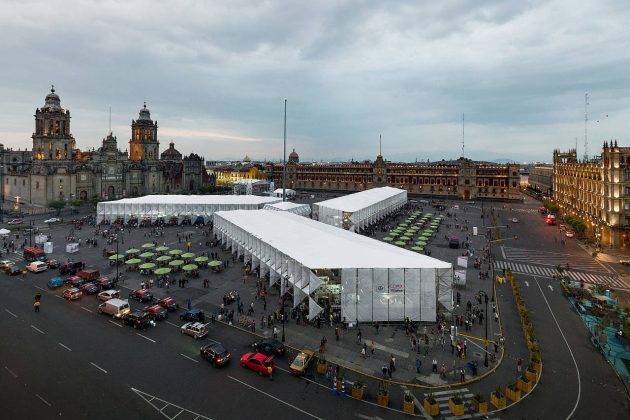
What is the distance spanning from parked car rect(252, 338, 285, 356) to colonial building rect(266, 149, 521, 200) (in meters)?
142

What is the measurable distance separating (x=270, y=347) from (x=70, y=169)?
11016cm

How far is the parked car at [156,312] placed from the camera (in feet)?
116

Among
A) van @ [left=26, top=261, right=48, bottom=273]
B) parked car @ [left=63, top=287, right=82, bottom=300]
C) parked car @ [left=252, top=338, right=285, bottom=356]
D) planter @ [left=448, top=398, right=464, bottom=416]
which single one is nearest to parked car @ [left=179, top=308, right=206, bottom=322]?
parked car @ [left=252, top=338, right=285, bottom=356]

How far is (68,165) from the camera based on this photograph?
4375 inches

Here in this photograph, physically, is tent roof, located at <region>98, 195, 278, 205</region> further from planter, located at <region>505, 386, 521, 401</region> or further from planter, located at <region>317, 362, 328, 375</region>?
planter, located at <region>505, 386, 521, 401</region>

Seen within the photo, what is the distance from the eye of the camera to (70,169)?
4363 inches

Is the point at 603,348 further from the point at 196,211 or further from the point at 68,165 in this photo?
the point at 68,165

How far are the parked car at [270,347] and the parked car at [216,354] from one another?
2284 millimetres

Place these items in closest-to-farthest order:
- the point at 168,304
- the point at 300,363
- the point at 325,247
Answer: the point at 300,363 < the point at 168,304 < the point at 325,247

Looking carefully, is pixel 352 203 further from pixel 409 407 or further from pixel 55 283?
pixel 409 407

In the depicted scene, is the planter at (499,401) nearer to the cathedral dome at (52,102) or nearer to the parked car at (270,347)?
the parked car at (270,347)

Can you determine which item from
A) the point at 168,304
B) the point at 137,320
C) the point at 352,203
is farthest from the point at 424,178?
the point at 137,320

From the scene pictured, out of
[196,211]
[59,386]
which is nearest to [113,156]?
[196,211]

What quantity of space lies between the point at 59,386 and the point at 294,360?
1585 centimetres
